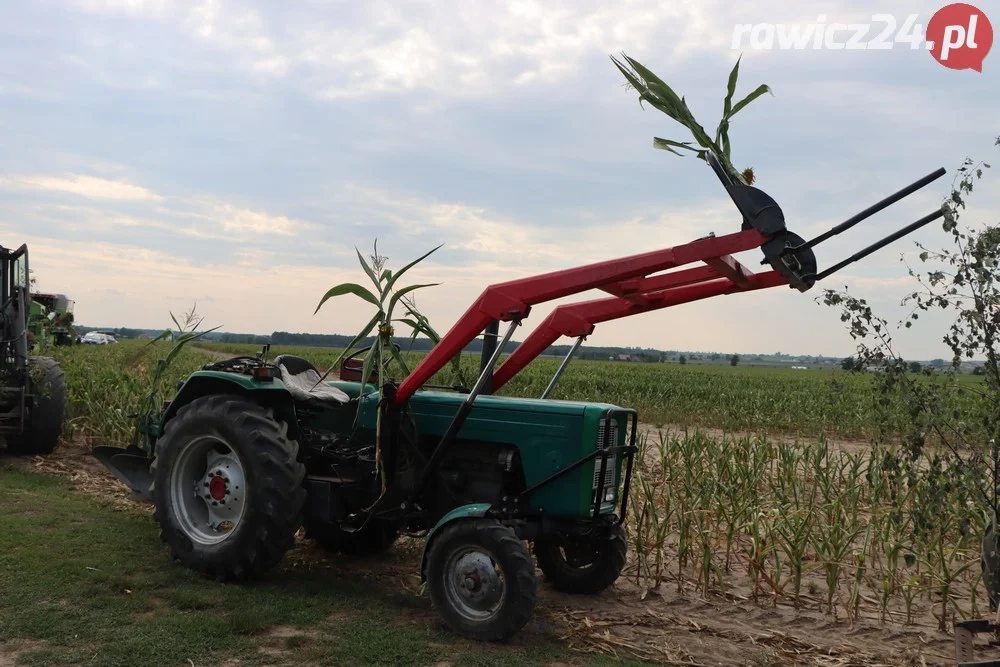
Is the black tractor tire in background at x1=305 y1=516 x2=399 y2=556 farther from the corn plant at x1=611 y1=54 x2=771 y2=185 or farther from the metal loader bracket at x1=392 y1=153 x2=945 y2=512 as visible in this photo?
the corn plant at x1=611 y1=54 x2=771 y2=185

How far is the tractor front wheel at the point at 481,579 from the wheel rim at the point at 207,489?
136 centimetres

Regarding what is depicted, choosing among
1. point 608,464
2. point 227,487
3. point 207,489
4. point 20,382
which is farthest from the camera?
point 20,382

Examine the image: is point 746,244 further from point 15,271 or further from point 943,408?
point 15,271

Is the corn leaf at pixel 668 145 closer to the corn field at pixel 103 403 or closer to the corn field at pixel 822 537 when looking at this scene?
the corn field at pixel 822 537

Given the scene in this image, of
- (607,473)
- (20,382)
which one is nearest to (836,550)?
(607,473)

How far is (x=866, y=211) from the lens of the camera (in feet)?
11.3

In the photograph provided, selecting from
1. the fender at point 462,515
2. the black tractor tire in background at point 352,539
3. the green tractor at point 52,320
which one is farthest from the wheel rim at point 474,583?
the green tractor at point 52,320

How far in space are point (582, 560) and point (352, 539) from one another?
1.57m

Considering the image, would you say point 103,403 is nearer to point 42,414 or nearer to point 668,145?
point 42,414

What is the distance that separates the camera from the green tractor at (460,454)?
13.3 ft

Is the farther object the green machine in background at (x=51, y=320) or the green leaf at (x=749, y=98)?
the green machine in background at (x=51, y=320)

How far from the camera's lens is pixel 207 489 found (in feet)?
16.6

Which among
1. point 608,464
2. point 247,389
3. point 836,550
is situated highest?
point 247,389

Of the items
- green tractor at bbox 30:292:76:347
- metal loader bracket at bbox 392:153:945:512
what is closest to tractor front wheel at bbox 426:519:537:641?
metal loader bracket at bbox 392:153:945:512
